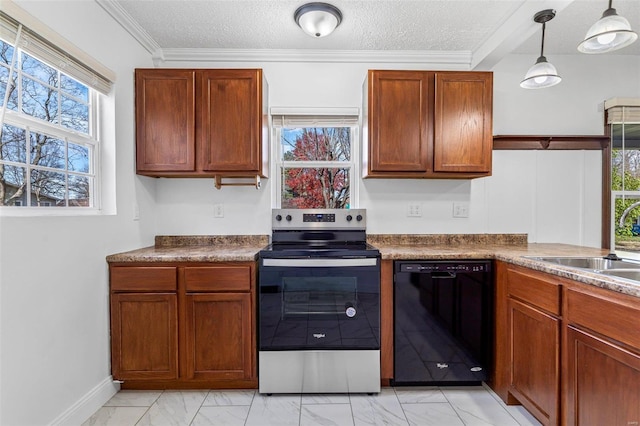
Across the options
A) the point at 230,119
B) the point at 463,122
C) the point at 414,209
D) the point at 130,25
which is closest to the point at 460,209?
the point at 414,209

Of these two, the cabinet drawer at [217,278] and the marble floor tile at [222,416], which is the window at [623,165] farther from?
the marble floor tile at [222,416]

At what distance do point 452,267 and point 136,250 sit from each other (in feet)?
7.15

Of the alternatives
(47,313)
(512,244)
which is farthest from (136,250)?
(512,244)

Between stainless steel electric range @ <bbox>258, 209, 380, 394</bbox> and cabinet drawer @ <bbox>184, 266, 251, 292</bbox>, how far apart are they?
0.12m

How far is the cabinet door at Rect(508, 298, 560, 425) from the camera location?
4.93 ft

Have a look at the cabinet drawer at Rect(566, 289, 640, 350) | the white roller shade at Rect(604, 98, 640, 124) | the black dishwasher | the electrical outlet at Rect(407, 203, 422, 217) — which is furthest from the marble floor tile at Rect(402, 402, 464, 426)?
the white roller shade at Rect(604, 98, 640, 124)

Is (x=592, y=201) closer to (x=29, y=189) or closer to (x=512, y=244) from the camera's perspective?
(x=512, y=244)

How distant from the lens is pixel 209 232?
2.63 metres

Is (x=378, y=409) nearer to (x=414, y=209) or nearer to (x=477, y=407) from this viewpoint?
(x=477, y=407)

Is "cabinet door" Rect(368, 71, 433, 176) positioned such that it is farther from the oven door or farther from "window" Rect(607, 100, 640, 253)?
"window" Rect(607, 100, 640, 253)

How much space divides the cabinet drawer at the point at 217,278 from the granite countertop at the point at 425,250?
0.06 metres

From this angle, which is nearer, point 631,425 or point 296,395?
point 631,425

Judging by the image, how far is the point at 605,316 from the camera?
1226 millimetres

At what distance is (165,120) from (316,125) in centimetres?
116
